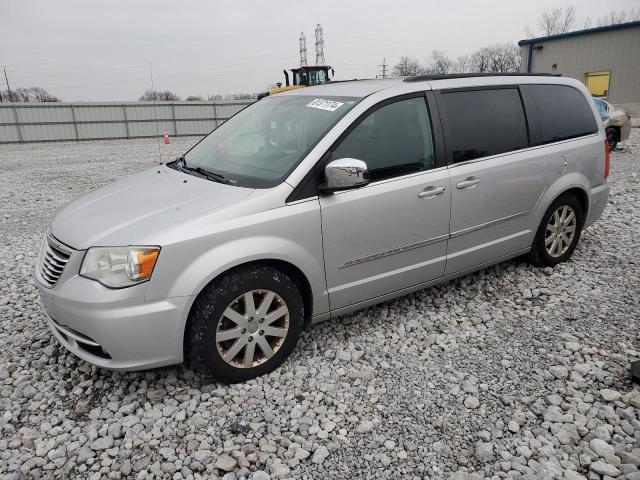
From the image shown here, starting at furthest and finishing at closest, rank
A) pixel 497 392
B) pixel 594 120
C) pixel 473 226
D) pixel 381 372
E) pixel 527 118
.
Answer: pixel 594 120
pixel 527 118
pixel 473 226
pixel 381 372
pixel 497 392

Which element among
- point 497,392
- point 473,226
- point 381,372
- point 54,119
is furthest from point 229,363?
point 54,119

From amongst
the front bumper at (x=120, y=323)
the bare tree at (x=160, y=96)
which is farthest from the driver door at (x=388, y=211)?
the bare tree at (x=160, y=96)

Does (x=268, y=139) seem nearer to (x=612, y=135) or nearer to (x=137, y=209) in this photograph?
(x=137, y=209)

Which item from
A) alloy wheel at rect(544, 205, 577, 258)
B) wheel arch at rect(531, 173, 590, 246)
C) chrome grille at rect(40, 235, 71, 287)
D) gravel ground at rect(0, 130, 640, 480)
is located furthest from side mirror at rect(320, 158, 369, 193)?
alloy wheel at rect(544, 205, 577, 258)

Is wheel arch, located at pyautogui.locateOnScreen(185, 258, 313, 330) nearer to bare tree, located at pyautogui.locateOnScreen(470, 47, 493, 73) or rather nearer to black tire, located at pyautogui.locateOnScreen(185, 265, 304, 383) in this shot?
black tire, located at pyautogui.locateOnScreen(185, 265, 304, 383)

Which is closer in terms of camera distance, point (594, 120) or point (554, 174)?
point (554, 174)

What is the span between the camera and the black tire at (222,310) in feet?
9.11

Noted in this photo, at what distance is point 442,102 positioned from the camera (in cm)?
371

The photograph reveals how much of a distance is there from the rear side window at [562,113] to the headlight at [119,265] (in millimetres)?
3493

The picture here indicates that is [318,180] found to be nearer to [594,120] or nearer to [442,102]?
[442,102]

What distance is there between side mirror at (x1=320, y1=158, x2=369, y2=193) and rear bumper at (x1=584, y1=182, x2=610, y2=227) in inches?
116

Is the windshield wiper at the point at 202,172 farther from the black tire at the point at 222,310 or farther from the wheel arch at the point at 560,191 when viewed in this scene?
the wheel arch at the point at 560,191

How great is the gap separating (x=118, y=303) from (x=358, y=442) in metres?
1.48

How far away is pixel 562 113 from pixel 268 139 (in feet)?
9.22
